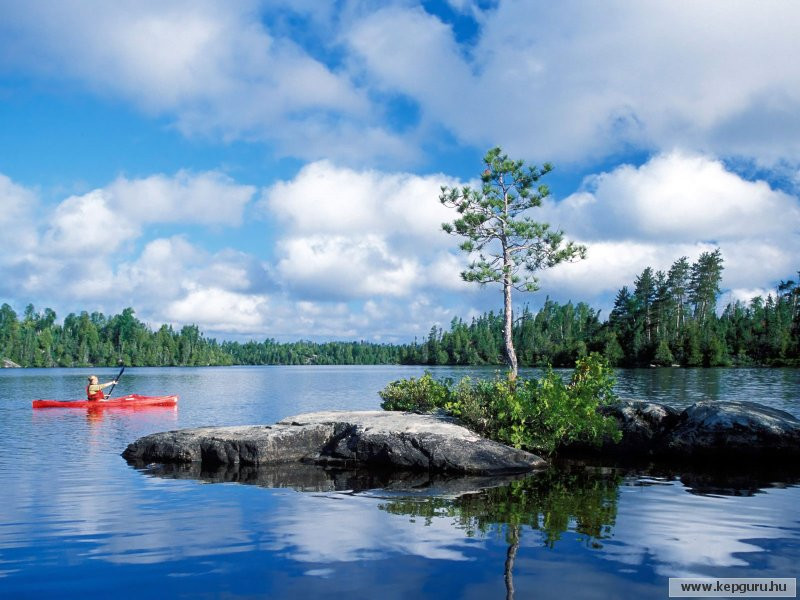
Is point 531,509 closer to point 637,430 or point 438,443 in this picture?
point 438,443

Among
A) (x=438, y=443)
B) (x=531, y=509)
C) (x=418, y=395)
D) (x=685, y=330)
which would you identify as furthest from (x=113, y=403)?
(x=685, y=330)

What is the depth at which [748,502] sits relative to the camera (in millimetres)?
13594

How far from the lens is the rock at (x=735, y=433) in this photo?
18938mm

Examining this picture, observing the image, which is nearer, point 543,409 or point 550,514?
point 550,514

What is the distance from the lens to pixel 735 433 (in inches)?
759

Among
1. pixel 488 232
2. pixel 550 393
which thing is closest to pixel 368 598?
pixel 550 393

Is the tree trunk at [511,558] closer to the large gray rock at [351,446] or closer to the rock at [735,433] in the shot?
the large gray rock at [351,446]

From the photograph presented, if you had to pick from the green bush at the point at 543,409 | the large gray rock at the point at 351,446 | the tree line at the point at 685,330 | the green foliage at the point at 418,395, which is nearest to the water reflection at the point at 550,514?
the large gray rock at the point at 351,446

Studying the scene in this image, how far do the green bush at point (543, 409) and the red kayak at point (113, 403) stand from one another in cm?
2899

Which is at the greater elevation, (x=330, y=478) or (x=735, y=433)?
(x=735, y=433)

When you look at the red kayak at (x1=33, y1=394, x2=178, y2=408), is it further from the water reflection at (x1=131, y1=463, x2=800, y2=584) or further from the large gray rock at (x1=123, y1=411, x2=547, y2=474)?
the water reflection at (x1=131, y1=463, x2=800, y2=584)

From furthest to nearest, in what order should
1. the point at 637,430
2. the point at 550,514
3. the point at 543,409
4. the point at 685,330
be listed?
the point at 685,330
the point at 637,430
the point at 543,409
the point at 550,514

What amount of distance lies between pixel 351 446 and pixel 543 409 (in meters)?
6.12

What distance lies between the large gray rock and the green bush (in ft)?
3.35
